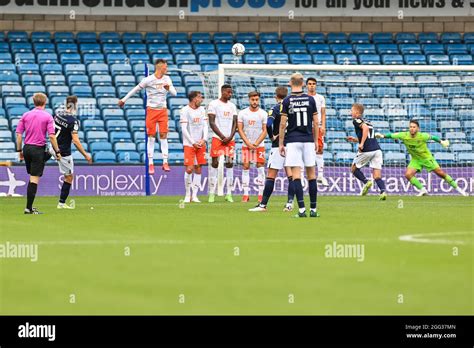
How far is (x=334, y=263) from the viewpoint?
970cm

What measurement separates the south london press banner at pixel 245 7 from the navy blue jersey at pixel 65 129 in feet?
53.7

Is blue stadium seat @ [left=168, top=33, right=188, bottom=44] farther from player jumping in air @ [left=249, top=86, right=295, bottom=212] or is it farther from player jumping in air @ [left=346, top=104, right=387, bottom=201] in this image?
player jumping in air @ [left=249, top=86, right=295, bottom=212]

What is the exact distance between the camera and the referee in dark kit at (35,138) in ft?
57.4

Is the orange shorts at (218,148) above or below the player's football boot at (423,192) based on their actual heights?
above

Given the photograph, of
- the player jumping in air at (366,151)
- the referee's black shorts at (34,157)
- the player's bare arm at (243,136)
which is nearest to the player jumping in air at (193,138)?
the player's bare arm at (243,136)

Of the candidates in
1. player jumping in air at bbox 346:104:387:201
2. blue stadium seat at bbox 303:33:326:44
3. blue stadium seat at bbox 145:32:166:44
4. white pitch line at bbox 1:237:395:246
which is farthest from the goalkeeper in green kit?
blue stadium seat at bbox 145:32:166:44

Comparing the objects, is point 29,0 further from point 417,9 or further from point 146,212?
point 146,212

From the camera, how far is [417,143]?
78.4 feet

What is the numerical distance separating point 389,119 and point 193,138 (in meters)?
8.76

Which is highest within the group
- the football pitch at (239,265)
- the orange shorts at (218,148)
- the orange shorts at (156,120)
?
the orange shorts at (156,120)

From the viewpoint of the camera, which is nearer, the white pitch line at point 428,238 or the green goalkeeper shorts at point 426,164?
the white pitch line at point 428,238

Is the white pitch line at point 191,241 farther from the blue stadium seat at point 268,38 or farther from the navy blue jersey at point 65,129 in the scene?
the blue stadium seat at point 268,38

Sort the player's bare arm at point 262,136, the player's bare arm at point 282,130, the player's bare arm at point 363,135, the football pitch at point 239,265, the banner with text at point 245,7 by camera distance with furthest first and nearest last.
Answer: the banner with text at point 245,7, the player's bare arm at point 363,135, the player's bare arm at point 262,136, the player's bare arm at point 282,130, the football pitch at point 239,265

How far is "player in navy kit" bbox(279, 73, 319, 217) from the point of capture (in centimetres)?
1636
